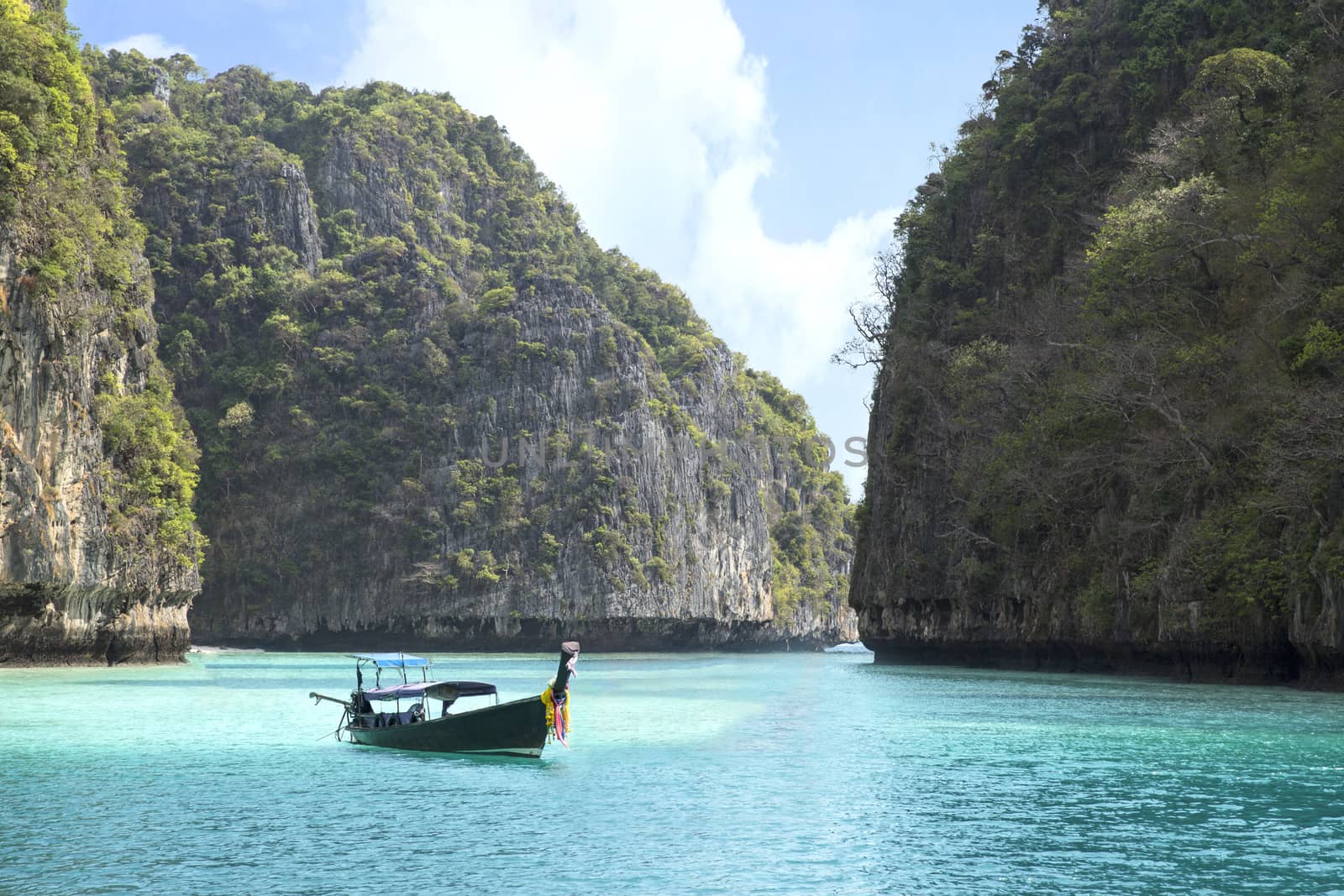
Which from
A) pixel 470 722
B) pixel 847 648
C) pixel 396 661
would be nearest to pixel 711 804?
pixel 470 722

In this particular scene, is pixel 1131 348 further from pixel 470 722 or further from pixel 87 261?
pixel 87 261

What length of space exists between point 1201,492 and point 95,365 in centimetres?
3265

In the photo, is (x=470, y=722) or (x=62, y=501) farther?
(x=62, y=501)

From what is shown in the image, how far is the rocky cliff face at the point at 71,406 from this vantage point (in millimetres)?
32375

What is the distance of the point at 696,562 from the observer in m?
85.9

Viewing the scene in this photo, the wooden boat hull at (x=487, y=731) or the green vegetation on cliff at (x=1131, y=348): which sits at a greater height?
the green vegetation on cliff at (x=1131, y=348)

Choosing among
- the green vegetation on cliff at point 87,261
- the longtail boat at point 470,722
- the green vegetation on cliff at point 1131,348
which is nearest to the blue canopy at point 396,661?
the longtail boat at point 470,722

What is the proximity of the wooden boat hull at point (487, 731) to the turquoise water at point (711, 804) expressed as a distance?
317 millimetres

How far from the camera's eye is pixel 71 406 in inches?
1435

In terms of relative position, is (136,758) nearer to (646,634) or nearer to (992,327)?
(992,327)

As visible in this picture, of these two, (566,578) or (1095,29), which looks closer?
(1095,29)

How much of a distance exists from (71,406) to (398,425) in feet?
143

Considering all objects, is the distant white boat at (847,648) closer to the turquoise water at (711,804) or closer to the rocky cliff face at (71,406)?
the rocky cliff face at (71,406)

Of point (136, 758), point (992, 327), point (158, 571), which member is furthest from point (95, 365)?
point (992, 327)
